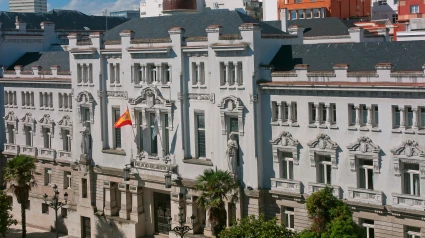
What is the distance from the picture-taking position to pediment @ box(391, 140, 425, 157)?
44312mm

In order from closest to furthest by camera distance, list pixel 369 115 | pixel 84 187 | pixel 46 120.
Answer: pixel 369 115 → pixel 84 187 → pixel 46 120

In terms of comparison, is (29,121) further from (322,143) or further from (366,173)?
(366,173)

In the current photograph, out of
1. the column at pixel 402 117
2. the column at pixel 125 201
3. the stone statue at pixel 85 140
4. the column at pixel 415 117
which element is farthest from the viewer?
the stone statue at pixel 85 140

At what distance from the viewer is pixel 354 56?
168 feet

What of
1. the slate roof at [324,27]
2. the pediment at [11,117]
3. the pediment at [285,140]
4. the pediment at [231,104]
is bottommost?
the pediment at [285,140]

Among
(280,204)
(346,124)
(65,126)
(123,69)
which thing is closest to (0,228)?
(65,126)

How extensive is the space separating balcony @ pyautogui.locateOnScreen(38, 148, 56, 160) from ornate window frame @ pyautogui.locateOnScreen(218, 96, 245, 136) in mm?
23274

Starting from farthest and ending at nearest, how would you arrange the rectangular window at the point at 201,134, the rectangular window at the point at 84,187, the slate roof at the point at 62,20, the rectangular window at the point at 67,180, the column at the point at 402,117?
the slate roof at the point at 62,20, the rectangular window at the point at 67,180, the rectangular window at the point at 84,187, the rectangular window at the point at 201,134, the column at the point at 402,117

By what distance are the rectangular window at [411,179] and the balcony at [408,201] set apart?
69 centimetres

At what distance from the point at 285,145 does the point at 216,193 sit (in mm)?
6396

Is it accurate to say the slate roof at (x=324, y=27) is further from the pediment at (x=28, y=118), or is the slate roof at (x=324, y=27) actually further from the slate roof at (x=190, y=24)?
the pediment at (x=28, y=118)

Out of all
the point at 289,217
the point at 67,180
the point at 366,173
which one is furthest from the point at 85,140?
the point at 366,173

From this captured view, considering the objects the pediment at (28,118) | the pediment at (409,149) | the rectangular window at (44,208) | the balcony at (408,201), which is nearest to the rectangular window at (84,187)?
the rectangular window at (44,208)

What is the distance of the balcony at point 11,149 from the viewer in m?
74.1
